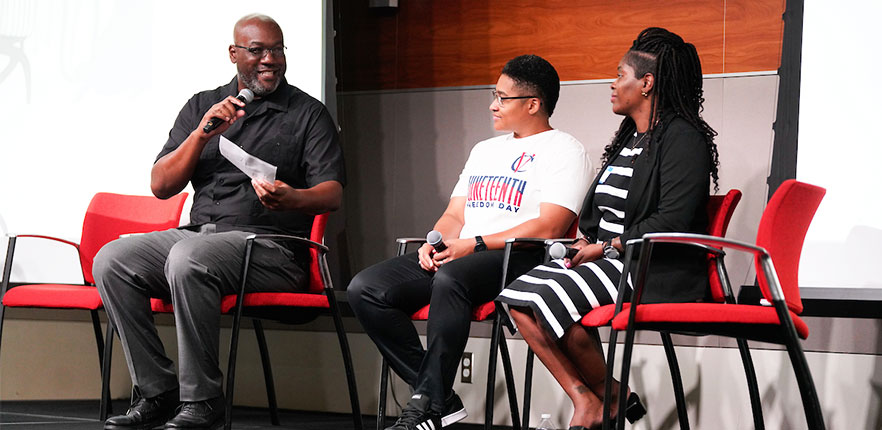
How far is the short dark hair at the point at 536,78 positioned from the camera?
110 inches

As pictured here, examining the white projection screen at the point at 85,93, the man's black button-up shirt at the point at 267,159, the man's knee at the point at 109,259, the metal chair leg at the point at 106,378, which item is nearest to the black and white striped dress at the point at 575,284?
the man's black button-up shirt at the point at 267,159

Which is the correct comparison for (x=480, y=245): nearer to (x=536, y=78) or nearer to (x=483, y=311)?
(x=483, y=311)

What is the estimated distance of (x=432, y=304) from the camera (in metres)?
2.45

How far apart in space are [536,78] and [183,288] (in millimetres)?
1274

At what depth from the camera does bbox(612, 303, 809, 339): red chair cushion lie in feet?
6.42

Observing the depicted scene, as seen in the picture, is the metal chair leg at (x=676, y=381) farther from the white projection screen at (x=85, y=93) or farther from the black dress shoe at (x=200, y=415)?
the white projection screen at (x=85, y=93)

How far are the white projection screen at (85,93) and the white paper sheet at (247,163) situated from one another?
1.05 meters

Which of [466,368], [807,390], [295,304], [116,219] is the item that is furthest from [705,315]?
[116,219]

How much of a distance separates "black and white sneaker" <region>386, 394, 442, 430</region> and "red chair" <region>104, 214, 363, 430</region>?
45 cm

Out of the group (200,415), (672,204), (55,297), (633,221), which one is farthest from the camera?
(55,297)

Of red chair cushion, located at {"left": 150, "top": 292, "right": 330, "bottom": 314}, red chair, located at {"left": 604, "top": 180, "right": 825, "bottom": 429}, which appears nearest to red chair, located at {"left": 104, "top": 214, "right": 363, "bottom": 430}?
red chair cushion, located at {"left": 150, "top": 292, "right": 330, "bottom": 314}

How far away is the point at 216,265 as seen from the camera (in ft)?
8.52

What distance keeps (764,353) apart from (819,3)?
1.15m

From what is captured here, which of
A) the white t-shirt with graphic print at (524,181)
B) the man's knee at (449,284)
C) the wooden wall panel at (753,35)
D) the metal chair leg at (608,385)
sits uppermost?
the wooden wall panel at (753,35)
